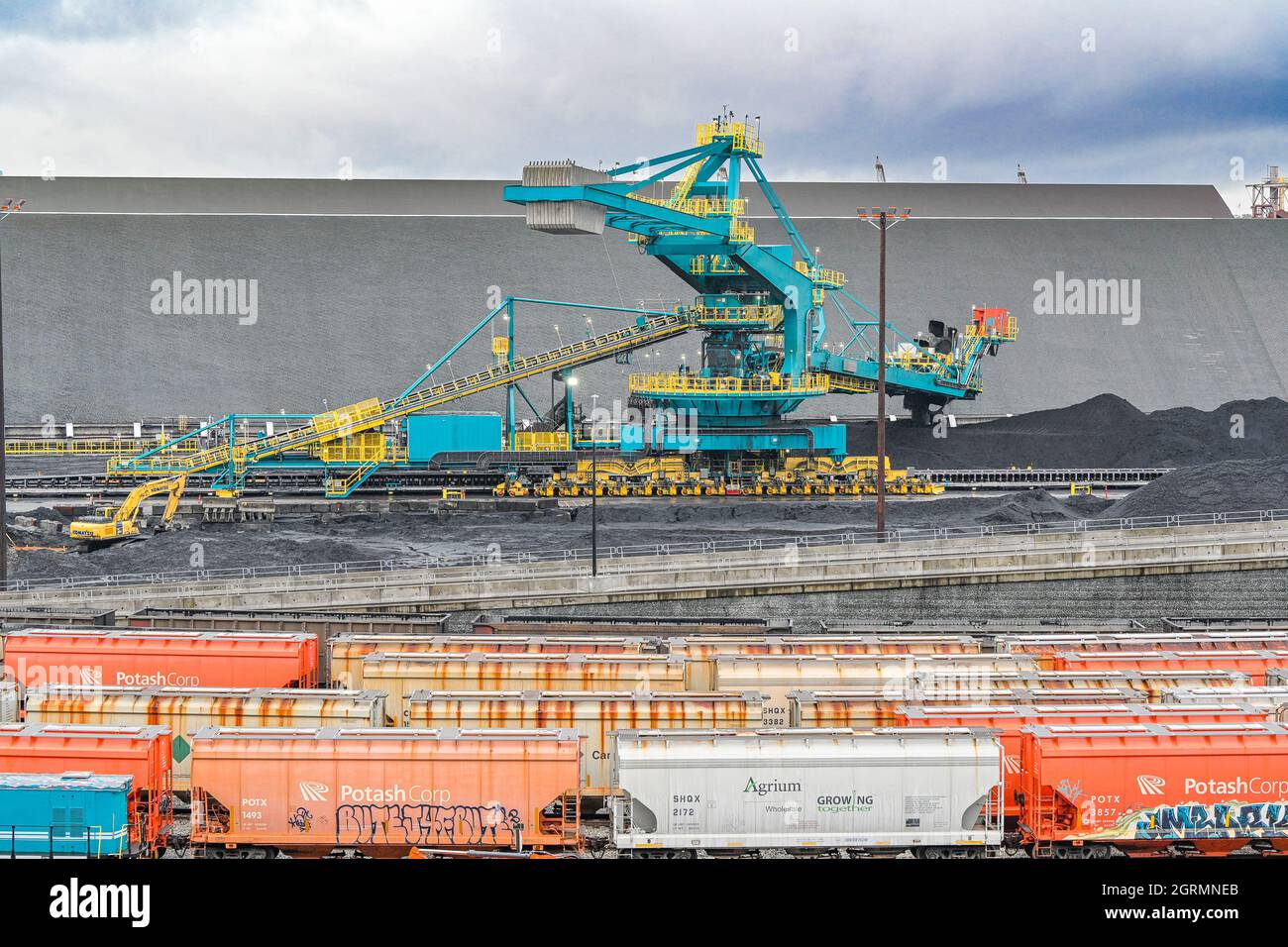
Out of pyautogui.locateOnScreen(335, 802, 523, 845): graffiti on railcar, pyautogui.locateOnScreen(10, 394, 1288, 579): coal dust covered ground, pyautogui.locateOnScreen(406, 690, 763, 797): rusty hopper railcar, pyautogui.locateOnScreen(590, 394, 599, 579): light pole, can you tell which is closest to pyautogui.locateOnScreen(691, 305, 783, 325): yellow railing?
pyautogui.locateOnScreen(10, 394, 1288, 579): coal dust covered ground

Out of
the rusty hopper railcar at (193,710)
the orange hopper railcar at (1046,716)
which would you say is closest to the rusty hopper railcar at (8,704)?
the rusty hopper railcar at (193,710)

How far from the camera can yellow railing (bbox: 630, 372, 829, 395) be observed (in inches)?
1861

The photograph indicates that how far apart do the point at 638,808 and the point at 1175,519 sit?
26.8 meters

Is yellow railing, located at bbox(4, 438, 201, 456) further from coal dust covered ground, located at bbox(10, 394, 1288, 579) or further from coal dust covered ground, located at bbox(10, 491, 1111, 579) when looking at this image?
coal dust covered ground, located at bbox(10, 491, 1111, 579)

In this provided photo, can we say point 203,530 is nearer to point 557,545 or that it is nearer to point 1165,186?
point 557,545

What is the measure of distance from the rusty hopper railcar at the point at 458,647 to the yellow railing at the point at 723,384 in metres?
29.3

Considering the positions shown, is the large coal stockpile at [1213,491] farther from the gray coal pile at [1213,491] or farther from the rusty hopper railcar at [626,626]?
the rusty hopper railcar at [626,626]

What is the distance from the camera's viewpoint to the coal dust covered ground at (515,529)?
34.2m

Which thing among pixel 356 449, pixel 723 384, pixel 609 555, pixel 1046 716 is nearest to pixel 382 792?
pixel 1046 716

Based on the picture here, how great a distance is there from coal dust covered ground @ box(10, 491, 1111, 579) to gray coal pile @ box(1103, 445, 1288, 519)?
2399 mm

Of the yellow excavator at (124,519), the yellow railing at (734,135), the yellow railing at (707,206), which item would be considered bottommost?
the yellow excavator at (124,519)

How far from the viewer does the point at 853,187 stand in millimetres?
83750

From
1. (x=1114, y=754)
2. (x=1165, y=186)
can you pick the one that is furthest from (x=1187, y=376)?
(x=1114, y=754)

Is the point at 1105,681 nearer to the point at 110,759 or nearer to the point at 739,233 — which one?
the point at 110,759
